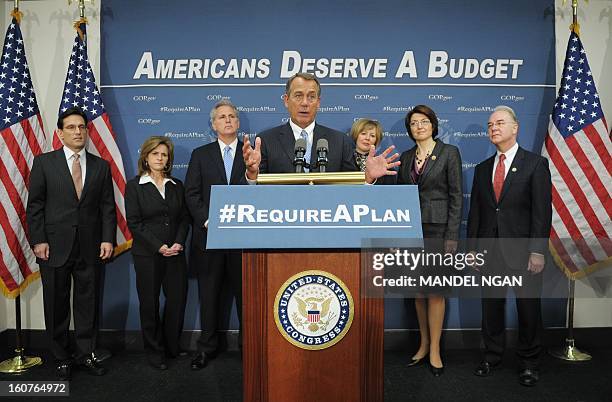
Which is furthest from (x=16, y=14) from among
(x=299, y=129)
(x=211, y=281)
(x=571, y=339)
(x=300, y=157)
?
(x=571, y=339)

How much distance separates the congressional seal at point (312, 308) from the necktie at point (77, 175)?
7.52ft

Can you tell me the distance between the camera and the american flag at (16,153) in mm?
3613

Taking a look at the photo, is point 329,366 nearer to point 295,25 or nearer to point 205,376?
point 205,376

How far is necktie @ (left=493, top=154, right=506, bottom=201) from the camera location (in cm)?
345

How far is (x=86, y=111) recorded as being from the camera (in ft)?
12.7

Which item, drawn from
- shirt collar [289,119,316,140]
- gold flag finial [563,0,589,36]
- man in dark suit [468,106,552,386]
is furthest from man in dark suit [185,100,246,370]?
Result: gold flag finial [563,0,589,36]

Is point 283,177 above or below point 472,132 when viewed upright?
below

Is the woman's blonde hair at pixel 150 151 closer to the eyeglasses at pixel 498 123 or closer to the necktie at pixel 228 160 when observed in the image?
the necktie at pixel 228 160

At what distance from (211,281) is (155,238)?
0.54m

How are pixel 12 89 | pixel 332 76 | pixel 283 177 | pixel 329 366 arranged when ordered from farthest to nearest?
pixel 332 76 → pixel 12 89 → pixel 283 177 → pixel 329 366

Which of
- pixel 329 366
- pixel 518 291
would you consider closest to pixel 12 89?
pixel 329 366

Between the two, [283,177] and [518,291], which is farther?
[518,291]

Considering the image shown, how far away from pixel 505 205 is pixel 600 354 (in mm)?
1618

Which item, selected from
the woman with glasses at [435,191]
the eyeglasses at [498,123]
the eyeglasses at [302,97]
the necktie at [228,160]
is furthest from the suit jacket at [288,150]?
the eyeglasses at [498,123]
